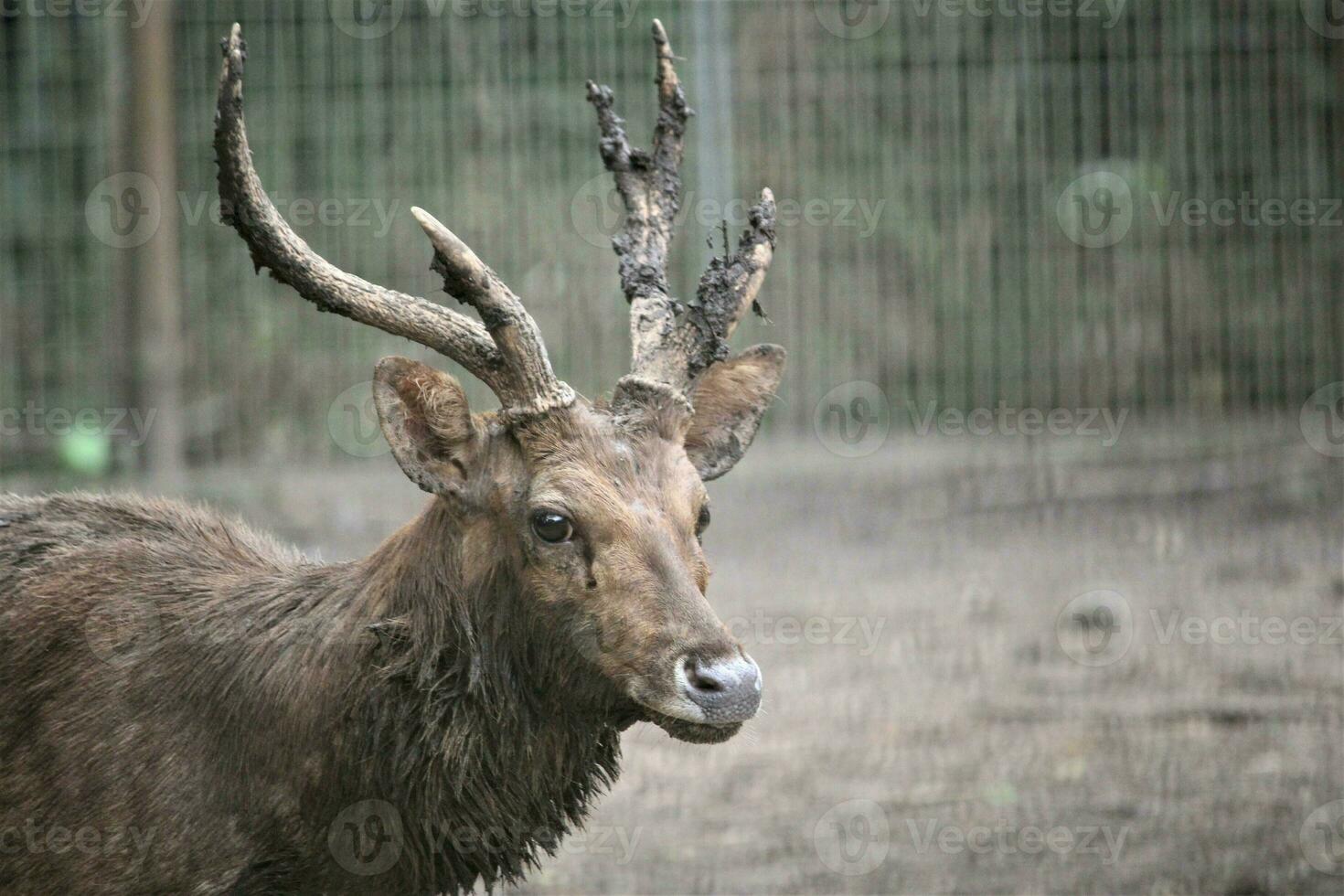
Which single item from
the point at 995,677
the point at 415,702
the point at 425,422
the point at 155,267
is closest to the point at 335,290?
the point at 425,422

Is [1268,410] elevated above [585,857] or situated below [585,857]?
above

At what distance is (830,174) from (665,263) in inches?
286

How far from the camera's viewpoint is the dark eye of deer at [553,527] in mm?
3867

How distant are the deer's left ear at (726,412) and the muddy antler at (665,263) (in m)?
0.24

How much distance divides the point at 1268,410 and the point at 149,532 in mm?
8905

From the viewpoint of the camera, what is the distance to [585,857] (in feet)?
19.9

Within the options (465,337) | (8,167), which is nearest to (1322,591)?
(465,337)

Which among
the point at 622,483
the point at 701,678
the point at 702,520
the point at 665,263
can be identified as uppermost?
the point at 665,263

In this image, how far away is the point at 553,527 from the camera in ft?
12.7

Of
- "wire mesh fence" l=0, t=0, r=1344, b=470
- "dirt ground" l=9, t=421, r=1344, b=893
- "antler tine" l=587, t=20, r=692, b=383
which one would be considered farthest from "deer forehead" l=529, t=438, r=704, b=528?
"wire mesh fence" l=0, t=0, r=1344, b=470

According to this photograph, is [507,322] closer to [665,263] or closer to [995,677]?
[665,263]

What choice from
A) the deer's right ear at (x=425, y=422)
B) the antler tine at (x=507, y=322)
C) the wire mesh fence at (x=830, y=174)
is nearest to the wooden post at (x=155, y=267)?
the wire mesh fence at (x=830, y=174)

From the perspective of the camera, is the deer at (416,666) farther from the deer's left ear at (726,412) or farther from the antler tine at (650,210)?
the deer's left ear at (726,412)

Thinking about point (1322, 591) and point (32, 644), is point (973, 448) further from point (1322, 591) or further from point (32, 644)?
point (32, 644)
